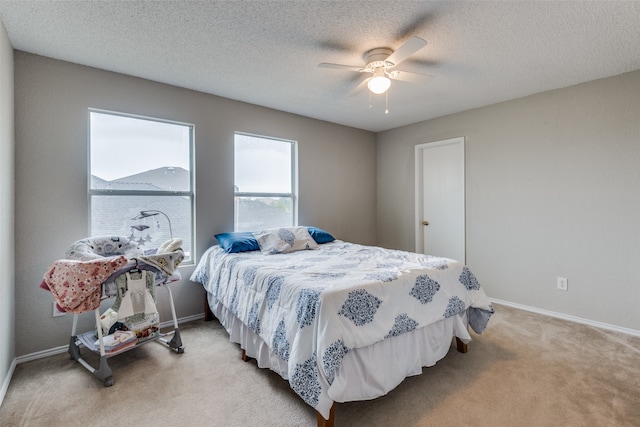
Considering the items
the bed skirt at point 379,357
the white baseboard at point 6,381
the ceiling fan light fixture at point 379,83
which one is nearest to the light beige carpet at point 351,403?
the white baseboard at point 6,381

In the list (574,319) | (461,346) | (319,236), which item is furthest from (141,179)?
(574,319)

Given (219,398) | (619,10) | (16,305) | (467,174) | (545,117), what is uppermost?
(619,10)

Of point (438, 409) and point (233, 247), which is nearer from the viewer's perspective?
point (438, 409)

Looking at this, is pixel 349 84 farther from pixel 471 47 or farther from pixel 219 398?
pixel 219 398

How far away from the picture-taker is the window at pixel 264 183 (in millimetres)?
3637

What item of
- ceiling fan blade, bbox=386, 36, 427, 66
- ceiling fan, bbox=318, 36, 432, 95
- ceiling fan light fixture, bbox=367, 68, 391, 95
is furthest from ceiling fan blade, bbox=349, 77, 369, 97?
ceiling fan blade, bbox=386, 36, 427, 66

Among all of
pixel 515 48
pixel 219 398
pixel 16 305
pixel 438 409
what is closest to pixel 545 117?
pixel 515 48

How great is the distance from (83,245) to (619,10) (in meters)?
4.02

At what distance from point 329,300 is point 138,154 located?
2.51 metres

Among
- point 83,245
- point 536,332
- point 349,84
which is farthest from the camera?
point 349,84

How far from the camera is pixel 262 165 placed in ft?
12.6

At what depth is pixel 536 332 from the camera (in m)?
2.85

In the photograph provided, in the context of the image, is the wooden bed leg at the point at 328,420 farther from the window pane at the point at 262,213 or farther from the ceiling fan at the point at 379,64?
the window pane at the point at 262,213

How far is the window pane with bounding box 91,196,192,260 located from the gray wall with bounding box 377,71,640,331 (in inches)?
138
